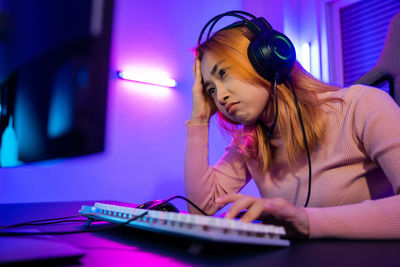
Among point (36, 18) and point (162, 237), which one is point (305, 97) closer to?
Answer: point (162, 237)

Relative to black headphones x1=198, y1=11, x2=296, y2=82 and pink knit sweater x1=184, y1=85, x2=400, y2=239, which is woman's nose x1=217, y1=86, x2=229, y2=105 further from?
pink knit sweater x1=184, y1=85, x2=400, y2=239

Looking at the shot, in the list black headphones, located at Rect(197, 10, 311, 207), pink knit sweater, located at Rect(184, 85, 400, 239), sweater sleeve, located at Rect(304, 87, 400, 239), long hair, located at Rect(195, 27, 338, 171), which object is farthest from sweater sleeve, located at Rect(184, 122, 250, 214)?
sweater sleeve, located at Rect(304, 87, 400, 239)

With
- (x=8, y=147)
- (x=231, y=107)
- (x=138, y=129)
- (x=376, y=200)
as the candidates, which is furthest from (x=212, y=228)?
(x=138, y=129)

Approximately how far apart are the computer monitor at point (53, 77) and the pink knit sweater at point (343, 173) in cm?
55

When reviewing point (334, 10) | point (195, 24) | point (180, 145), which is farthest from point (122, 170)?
point (334, 10)

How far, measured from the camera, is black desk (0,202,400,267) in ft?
1.07

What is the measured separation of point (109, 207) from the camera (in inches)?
22.3

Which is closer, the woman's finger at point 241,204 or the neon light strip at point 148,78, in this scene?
the woman's finger at point 241,204

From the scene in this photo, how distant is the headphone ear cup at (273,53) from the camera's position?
28.2 inches

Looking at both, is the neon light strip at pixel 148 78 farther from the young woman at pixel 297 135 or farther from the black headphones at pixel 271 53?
the black headphones at pixel 271 53

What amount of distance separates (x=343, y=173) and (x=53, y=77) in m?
1.05

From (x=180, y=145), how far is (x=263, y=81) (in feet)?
4.15

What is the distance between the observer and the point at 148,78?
6.17 feet

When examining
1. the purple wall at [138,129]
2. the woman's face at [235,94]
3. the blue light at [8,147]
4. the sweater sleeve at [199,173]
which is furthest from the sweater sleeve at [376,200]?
the purple wall at [138,129]
